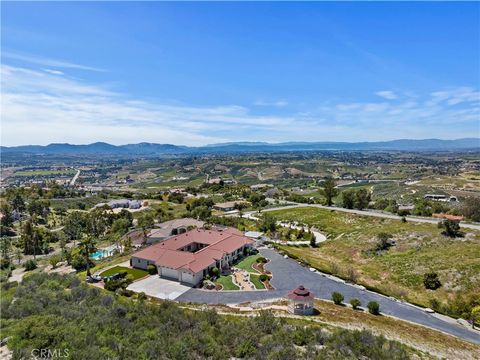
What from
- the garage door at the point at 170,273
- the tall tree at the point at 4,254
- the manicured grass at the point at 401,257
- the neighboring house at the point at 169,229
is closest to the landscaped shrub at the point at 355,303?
the manicured grass at the point at 401,257

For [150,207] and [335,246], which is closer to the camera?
[335,246]

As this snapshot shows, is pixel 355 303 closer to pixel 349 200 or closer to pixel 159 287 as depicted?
pixel 159 287

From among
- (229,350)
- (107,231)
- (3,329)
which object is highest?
(3,329)

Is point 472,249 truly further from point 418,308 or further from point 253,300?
point 253,300

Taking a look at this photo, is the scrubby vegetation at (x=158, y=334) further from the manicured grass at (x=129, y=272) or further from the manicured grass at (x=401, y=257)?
the manicured grass at (x=401, y=257)

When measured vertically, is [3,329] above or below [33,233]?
above

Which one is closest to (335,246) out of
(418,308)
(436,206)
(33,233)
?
(418,308)

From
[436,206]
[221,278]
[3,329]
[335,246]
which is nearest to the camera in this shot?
[3,329]
